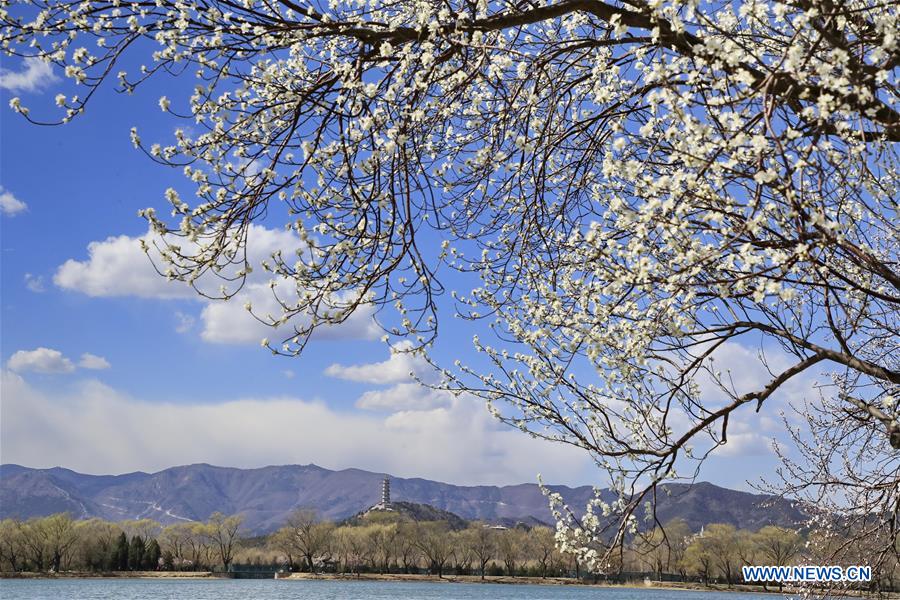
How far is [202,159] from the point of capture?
6016mm

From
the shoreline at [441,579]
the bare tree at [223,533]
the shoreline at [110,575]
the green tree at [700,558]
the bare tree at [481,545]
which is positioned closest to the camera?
the shoreline at [110,575]

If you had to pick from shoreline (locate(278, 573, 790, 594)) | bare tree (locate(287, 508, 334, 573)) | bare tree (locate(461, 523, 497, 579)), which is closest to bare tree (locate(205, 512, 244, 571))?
bare tree (locate(287, 508, 334, 573))

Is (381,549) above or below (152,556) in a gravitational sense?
below

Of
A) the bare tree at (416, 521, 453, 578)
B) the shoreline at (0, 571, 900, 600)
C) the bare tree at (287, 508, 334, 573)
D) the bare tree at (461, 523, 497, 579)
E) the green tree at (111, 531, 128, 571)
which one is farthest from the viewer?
the bare tree at (461, 523, 497, 579)

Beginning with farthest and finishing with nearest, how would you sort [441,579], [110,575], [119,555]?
[441,579] → [119,555] → [110,575]

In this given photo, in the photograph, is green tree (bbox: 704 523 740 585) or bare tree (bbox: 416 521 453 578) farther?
bare tree (bbox: 416 521 453 578)

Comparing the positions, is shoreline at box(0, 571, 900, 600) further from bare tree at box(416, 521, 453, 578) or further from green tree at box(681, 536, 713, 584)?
bare tree at box(416, 521, 453, 578)

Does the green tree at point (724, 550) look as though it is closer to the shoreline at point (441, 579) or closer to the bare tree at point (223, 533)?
the shoreline at point (441, 579)

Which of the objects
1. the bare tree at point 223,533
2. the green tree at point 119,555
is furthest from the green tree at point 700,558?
the green tree at point 119,555

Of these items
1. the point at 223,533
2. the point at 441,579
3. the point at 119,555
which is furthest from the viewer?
the point at 223,533

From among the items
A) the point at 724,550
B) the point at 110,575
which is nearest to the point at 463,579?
the point at 724,550

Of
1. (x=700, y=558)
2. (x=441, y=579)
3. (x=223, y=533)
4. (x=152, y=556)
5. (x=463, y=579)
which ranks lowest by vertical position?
(x=463, y=579)

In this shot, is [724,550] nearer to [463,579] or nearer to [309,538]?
[463,579]

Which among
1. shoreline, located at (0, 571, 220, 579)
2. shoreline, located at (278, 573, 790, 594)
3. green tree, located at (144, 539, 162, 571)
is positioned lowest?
shoreline, located at (278, 573, 790, 594)
